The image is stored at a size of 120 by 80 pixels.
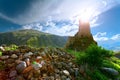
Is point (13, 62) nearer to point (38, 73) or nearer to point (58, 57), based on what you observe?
point (38, 73)

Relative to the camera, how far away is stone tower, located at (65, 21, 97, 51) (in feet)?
120

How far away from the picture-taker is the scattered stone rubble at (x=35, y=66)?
11.2 m

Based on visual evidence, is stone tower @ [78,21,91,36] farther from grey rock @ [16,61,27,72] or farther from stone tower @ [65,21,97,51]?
grey rock @ [16,61,27,72]

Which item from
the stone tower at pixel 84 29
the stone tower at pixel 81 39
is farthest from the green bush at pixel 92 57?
the stone tower at pixel 84 29

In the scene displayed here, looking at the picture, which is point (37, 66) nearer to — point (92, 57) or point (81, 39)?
point (92, 57)

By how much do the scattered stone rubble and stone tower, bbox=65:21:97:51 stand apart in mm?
22673

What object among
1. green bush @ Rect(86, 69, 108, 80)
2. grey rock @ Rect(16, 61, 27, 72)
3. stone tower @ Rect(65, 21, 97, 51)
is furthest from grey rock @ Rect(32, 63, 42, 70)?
stone tower @ Rect(65, 21, 97, 51)

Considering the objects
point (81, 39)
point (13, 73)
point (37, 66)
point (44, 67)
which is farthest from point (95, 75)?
point (81, 39)

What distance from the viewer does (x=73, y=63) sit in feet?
45.8

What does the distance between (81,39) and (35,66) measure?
26598 mm

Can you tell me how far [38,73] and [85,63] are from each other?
378 centimetres

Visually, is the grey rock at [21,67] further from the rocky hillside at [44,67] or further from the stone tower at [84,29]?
the stone tower at [84,29]

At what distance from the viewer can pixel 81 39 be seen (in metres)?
37.7

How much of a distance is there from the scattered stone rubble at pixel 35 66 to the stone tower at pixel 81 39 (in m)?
22.7
